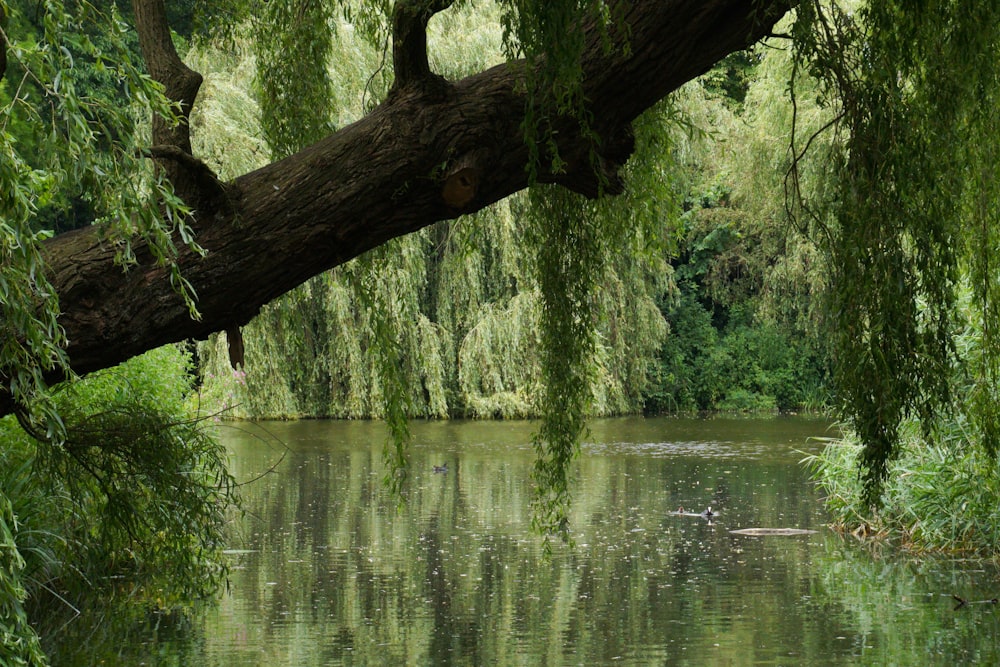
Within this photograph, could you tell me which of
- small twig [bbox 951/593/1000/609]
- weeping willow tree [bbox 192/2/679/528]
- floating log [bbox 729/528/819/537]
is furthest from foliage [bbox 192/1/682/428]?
small twig [bbox 951/593/1000/609]

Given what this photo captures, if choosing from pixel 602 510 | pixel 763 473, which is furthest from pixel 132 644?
pixel 763 473

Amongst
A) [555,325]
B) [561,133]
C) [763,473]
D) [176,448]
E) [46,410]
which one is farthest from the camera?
[763,473]

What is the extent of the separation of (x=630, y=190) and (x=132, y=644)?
11.2 feet

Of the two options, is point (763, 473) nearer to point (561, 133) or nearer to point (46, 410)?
point (561, 133)

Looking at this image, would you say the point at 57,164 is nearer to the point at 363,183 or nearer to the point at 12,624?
the point at 12,624

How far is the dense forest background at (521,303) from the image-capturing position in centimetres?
1420

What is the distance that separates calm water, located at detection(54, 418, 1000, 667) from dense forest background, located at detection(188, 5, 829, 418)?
1192mm

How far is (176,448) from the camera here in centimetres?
596

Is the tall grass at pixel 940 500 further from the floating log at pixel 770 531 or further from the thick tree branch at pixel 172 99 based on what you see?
the thick tree branch at pixel 172 99

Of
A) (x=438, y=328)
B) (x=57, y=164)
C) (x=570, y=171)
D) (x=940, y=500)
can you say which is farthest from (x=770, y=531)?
(x=438, y=328)

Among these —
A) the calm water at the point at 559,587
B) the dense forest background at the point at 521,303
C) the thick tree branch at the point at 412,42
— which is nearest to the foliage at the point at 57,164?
the thick tree branch at the point at 412,42

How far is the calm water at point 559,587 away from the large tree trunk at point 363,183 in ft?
9.26

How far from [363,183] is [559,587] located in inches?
183

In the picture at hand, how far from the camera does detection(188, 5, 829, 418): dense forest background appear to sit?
14203 mm
